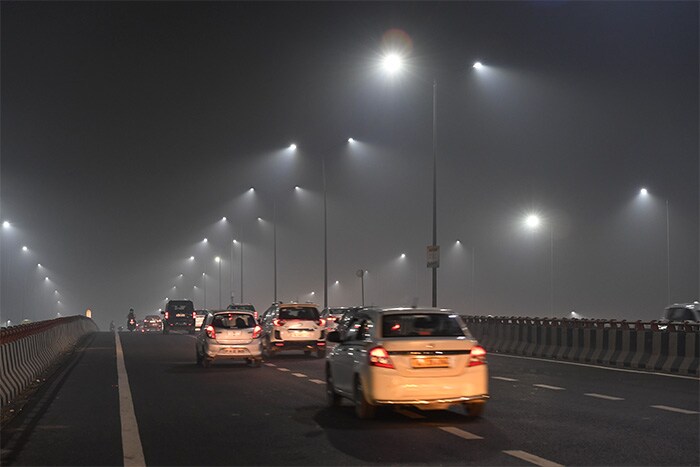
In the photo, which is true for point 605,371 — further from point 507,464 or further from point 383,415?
point 507,464

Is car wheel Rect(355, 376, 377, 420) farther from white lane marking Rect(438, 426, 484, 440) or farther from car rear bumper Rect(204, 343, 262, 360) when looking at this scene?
car rear bumper Rect(204, 343, 262, 360)

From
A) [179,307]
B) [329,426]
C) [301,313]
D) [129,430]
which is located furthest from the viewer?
[179,307]

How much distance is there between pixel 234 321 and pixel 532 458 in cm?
1714

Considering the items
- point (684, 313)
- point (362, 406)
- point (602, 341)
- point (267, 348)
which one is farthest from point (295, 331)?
point (362, 406)

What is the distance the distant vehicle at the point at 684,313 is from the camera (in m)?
30.9

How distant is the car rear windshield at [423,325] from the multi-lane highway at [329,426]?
1.11 metres

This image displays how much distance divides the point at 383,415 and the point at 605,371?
1074cm

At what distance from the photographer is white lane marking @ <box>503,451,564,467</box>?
33.6 ft

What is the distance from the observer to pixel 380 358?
44.4 feet

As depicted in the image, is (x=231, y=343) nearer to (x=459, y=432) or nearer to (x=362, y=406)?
(x=362, y=406)

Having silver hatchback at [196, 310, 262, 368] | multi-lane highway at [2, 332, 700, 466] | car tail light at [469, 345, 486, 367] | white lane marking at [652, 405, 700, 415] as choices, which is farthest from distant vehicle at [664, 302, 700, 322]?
car tail light at [469, 345, 486, 367]

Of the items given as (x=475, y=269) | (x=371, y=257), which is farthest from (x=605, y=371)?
(x=371, y=257)

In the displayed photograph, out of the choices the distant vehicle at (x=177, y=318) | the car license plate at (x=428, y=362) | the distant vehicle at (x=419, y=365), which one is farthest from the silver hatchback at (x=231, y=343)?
the distant vehicle at (x=177, y=318)

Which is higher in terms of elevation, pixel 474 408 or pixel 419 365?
pixel 419 365
